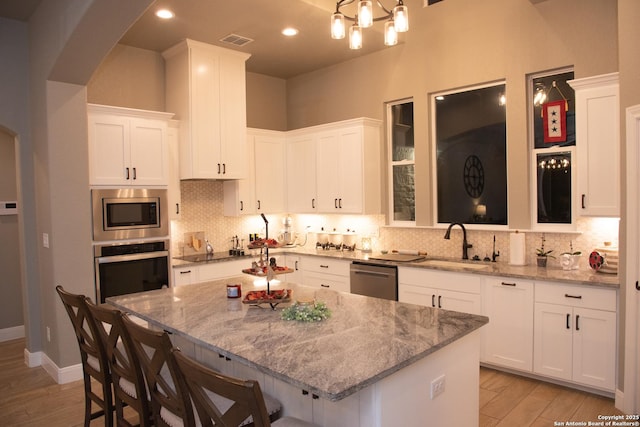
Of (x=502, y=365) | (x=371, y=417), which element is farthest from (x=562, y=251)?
(x=371, y=417)

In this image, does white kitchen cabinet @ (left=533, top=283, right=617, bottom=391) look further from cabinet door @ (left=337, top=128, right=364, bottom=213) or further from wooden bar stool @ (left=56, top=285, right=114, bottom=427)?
wooden bar stool @ (left=56, top=285, right=114, bottom=427)

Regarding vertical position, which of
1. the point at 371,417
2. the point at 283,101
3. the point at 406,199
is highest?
the point at 283,101

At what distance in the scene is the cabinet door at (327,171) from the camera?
564cm

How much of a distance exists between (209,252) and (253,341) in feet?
11.6

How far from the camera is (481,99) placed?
189 inches

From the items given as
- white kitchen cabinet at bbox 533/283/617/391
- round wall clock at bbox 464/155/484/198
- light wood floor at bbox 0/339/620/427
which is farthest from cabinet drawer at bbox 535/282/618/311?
round wall clock at bbox 464/155/484/198

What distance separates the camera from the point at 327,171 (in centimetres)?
573

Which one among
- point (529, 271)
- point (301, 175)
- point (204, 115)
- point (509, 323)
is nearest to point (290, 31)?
point (204, 115)

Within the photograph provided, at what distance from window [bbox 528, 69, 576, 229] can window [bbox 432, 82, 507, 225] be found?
32 centimetres

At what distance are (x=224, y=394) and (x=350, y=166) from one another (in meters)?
4.19

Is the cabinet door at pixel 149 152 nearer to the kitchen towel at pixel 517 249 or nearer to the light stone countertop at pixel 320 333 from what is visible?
the light stone countertop at pixel 320 333

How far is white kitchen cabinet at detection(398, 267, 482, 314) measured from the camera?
4.16m

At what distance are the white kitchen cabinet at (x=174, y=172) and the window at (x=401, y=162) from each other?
253 cm

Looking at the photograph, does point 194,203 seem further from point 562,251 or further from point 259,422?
point 259,422
